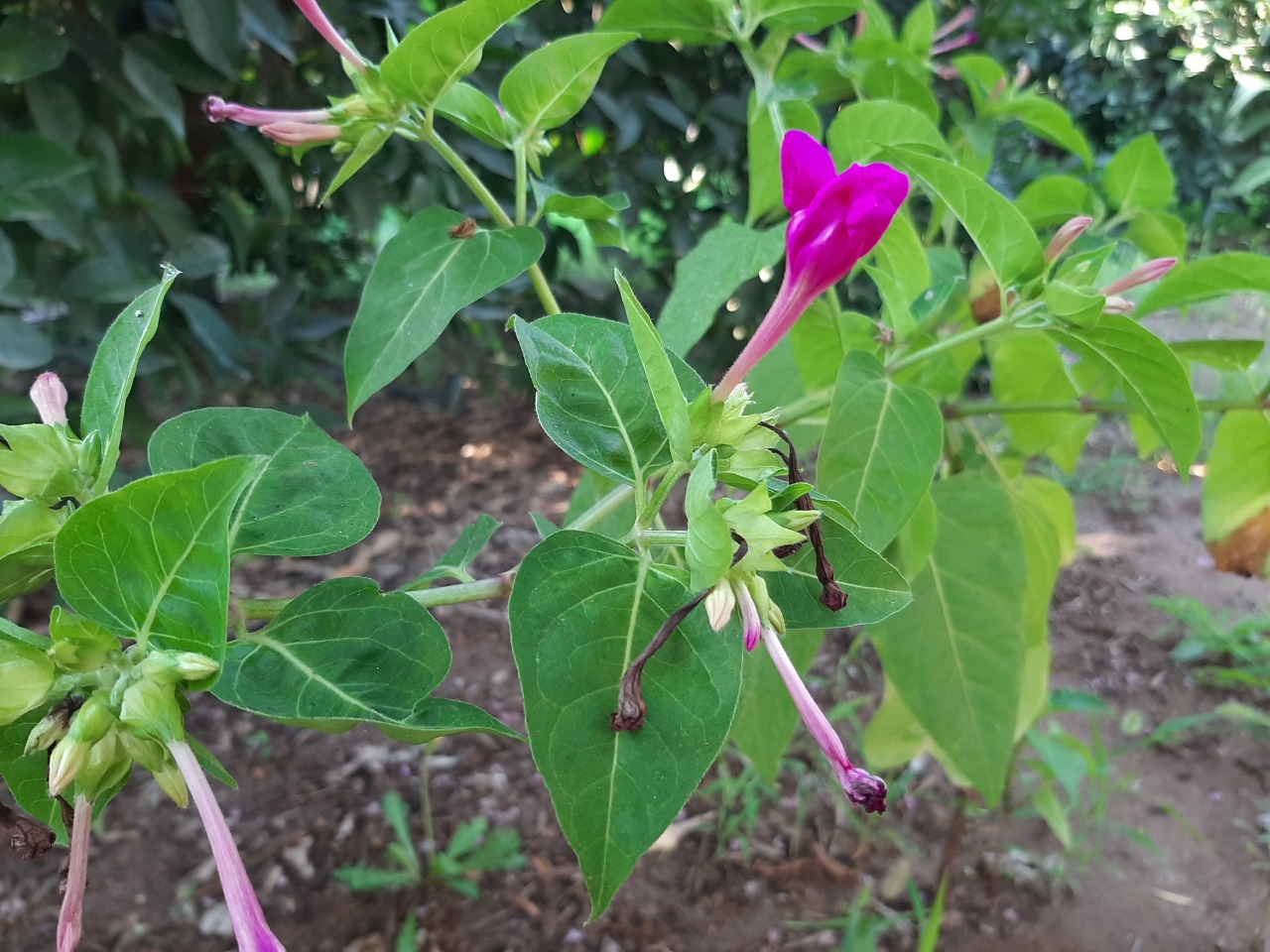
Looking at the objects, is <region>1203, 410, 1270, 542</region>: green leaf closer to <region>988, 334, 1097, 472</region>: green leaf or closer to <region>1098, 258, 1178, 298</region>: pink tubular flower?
<region>988, 334, 1097, 472</region>: green leaf

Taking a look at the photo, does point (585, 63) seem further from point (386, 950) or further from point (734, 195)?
point (734, 195)

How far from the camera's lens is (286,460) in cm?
40

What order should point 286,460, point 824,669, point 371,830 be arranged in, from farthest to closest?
point 824,669
point 371,830
point 286,460

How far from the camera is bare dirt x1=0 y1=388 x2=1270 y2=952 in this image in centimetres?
117

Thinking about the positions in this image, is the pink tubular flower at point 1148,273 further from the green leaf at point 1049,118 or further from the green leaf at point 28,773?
the green leaf at point 28,773

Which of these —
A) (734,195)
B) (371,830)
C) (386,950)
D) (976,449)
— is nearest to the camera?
(976,449)

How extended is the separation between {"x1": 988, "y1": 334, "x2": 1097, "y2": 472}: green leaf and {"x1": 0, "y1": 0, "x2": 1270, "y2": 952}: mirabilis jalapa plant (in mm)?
153

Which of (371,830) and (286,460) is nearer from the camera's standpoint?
(286,460)

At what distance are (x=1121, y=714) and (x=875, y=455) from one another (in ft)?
4.61

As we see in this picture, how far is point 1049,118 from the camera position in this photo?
885mm

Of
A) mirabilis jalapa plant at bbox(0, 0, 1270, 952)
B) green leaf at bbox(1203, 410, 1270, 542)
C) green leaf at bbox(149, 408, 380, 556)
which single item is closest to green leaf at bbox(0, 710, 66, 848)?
mirabilis jalapa plant at bbox(0, 0, 1270, 952)

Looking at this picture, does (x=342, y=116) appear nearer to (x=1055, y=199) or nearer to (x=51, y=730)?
(x=51, y=730)

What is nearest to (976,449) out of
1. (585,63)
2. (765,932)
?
(585,63)

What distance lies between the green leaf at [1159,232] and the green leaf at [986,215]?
429mm
